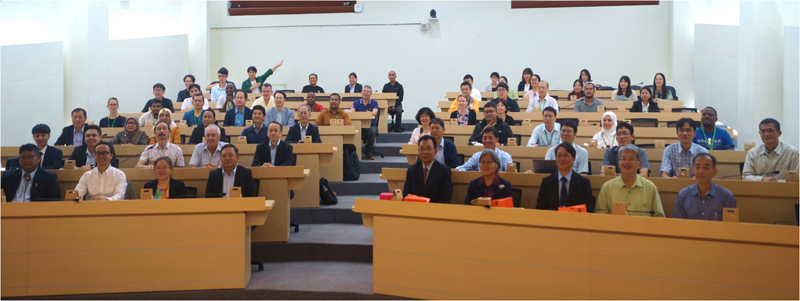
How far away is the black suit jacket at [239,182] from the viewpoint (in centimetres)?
396

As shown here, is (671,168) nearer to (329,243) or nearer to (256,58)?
(329,243)

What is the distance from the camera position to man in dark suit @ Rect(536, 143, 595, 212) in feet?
11.1

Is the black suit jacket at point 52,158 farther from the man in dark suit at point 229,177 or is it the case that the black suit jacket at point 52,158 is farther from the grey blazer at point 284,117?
the grey blazer at point 284,117

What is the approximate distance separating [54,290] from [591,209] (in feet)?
10.2

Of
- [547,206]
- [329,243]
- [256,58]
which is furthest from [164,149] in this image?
[256,58]

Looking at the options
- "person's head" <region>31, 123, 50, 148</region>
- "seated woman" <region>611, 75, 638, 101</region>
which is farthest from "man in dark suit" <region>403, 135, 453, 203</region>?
"seated woman" <region>611, 75, 638, 101</region>

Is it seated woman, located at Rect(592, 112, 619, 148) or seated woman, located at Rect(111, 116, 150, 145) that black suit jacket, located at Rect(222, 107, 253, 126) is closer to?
seated woman, located at Rect(111, 116, 150, 145)

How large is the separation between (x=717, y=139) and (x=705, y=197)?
6.45ft

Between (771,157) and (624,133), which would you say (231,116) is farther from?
(771,157)

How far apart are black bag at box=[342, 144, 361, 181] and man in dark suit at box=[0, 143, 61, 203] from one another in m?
2.47

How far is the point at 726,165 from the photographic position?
4266 mm

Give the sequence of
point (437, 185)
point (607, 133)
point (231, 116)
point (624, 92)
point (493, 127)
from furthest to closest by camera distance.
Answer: point (624, 92) → point (231, 116) → point (493, 127) → point (607, 133) → point (437, 185)

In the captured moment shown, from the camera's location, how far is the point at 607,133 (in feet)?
16.6

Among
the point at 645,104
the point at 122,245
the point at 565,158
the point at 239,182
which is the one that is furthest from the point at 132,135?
the point at 645,104
